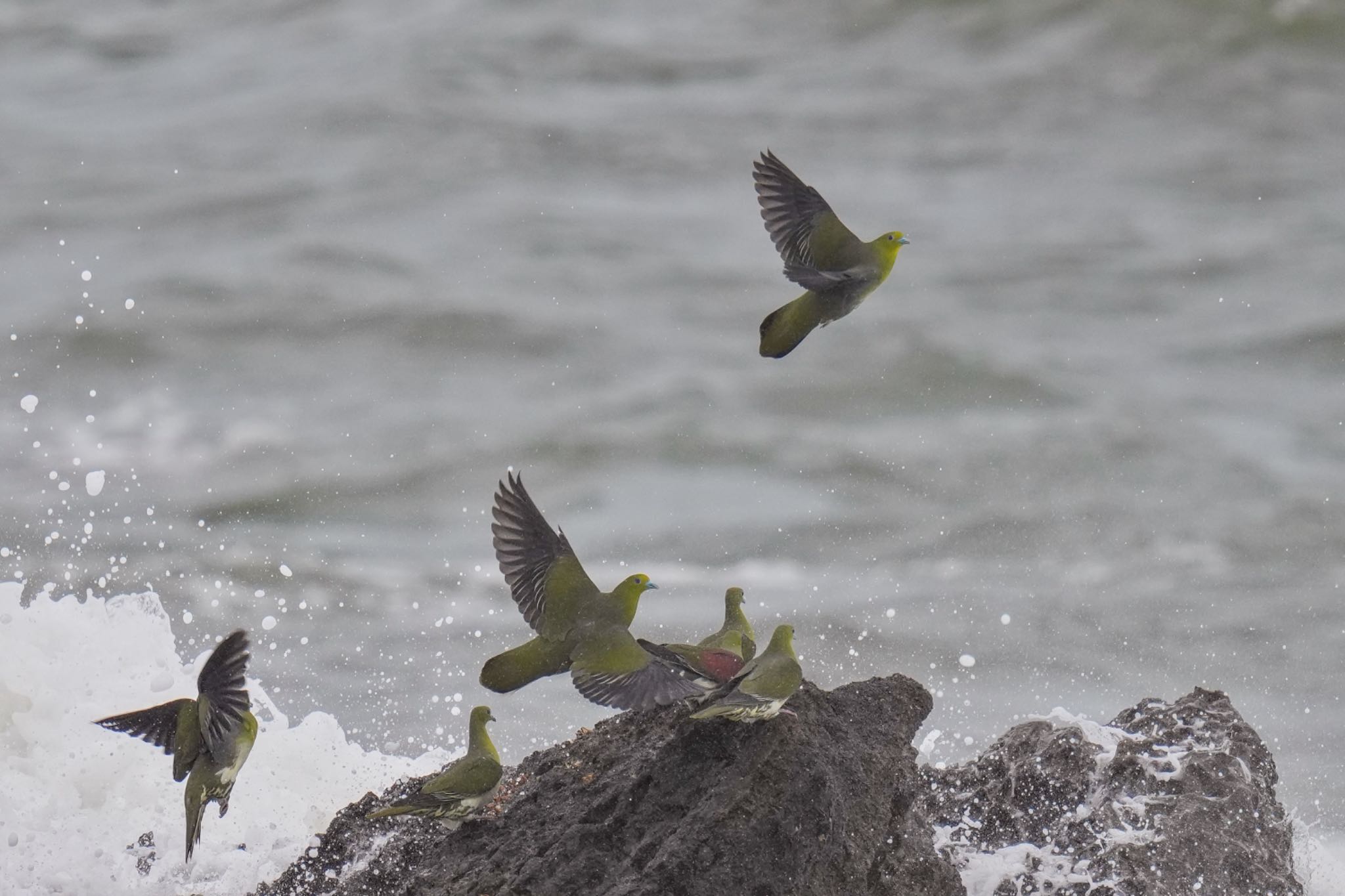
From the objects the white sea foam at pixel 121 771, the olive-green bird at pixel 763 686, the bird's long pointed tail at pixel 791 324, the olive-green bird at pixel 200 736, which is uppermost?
the bird's long pointed tail at pixel 791 324

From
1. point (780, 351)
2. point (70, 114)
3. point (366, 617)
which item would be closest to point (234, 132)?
point (70, 114)

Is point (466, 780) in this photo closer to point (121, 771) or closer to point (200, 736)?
point (200, 736)

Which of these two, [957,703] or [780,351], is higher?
[780,351]

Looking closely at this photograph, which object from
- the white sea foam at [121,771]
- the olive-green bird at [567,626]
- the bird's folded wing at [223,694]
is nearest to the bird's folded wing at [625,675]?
the olive-green bird at [567,626]

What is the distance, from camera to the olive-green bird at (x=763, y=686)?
3.34 m

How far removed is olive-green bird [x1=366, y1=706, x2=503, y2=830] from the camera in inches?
151

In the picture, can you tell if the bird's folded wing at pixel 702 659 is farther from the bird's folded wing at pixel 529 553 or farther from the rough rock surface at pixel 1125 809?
the rough rock surface at pixel 1125 809

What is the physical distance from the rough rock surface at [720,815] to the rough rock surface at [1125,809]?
22.1 inches

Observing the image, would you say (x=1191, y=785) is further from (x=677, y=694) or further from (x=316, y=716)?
(x=316, y=716)

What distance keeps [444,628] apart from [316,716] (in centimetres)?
163

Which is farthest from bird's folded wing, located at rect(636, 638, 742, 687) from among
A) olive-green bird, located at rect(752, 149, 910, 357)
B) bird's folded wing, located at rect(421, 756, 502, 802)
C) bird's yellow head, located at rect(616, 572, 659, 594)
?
olive-green bird, located at rect(752, 149, 910, 357)

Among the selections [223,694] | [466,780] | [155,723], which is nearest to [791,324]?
[466,780]

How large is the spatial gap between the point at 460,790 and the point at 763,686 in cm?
91

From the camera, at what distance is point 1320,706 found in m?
8.06
